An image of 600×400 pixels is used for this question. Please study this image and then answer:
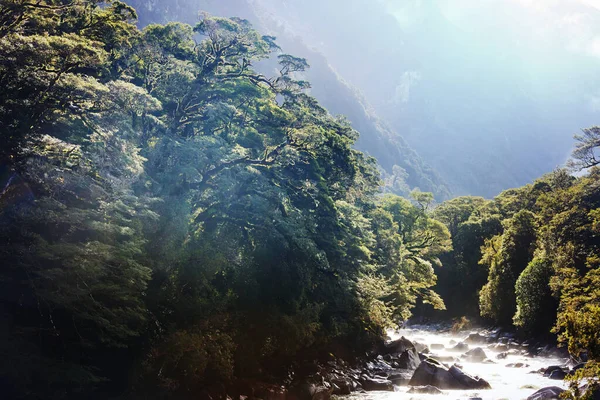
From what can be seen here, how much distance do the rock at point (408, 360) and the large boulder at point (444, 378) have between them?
490 centimetres

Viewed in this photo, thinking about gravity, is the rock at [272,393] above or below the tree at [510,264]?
below

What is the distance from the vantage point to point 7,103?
45.4 ft

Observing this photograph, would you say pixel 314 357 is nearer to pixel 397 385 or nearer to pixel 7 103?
pixel 397 385

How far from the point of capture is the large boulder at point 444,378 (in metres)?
23.8

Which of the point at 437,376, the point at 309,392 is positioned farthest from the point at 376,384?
the point at 309,392

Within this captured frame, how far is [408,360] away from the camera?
31609 mm

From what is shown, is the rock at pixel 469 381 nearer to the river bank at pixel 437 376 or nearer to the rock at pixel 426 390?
the river bank at pixel 437 376

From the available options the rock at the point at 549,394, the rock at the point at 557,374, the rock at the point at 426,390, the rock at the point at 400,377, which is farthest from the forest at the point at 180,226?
the rock at the point at 426,390

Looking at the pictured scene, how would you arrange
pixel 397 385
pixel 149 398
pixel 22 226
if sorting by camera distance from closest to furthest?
pixel 22 226
pixel 149 398
pixel 397 385

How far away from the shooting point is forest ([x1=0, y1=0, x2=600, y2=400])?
1316 centimetres

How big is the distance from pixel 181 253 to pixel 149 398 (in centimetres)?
599

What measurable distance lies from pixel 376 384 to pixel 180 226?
16262 mm

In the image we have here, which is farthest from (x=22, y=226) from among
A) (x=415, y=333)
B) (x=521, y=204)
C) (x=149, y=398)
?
(x=521, y=204)

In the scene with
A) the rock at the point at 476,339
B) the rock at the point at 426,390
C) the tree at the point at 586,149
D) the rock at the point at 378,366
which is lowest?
the rock at the point at 426,390
